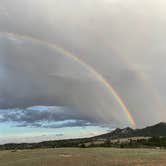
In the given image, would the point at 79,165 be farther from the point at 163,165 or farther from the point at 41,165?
the point at 163,165

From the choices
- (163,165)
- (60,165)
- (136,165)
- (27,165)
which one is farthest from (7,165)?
(163,165)

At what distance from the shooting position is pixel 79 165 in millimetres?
48625

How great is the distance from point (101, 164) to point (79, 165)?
3.12m

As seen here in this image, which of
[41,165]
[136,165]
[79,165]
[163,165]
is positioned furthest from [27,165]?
[163,165]

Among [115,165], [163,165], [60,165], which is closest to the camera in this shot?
[163,165]

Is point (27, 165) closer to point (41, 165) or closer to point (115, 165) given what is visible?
point (41, 165)

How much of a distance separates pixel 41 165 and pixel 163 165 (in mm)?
17827

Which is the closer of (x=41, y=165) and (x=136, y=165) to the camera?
(x=136, y=165)

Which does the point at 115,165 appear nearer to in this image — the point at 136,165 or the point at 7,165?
the point at 136,165

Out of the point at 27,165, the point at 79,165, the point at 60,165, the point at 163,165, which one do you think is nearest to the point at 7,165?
the point at 27,165

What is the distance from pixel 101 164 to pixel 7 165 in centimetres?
1536

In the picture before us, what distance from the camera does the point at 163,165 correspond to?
43.4 meters

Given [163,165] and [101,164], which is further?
[101,164]

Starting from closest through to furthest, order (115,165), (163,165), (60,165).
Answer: (163,165) → (115,165) → (60,165)
